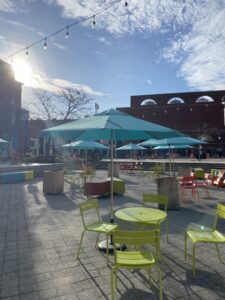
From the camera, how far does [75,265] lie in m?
4.22

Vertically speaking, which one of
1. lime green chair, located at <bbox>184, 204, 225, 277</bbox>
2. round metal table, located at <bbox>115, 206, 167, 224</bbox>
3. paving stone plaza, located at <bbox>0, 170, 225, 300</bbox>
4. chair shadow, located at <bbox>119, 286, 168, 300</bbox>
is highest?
round metal table, located at <bbox>115, 206, 167, 224</bbox>

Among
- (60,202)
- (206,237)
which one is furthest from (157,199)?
(60,202)

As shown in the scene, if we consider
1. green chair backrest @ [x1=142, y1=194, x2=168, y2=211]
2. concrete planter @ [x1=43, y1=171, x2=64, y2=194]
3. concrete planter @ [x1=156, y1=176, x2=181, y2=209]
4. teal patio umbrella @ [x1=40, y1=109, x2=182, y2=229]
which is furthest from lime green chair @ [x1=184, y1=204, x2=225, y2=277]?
concrete planter @ [x1=43, y1=171, x2=64, y2=194]

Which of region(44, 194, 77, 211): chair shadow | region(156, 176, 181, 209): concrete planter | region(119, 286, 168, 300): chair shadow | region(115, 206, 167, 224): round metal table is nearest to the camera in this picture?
region(119, 286, 168, 300): chair shadow

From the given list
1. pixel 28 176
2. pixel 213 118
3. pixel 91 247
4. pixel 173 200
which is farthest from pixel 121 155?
pixel 91 247

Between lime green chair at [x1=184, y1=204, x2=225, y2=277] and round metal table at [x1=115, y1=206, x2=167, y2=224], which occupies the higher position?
round metal table at [x1=115, y1=206, x2=167, y2=224]

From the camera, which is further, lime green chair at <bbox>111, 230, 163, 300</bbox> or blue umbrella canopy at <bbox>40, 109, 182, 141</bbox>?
blue umbrella canopy at <bbox>40, 109, 182, 141</bbox>

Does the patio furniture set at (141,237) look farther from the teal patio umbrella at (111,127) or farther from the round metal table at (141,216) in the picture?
the teal patio umbrella at (111,127)

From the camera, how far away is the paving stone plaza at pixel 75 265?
11.3 ft

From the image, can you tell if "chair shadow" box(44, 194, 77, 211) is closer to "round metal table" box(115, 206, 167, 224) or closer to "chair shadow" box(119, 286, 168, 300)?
"round metal table" box(115, 206, 167, 224)

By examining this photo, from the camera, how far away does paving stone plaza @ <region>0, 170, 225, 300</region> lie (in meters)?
3.44

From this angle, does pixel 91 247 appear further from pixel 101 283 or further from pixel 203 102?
pixel 203 102

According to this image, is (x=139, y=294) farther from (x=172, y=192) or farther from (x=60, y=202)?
(x=60, y=202)

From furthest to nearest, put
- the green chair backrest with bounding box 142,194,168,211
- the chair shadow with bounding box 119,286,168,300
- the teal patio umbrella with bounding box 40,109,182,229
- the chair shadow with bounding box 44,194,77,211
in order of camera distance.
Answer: the chair shadow with bounding box 44,194,77,211, the green chair backrest with bounding box 142,194,168,211, the teal patio umbrella with bounding box 40,109,182,229, the chair shadow with bounding box 119,286,168,300
